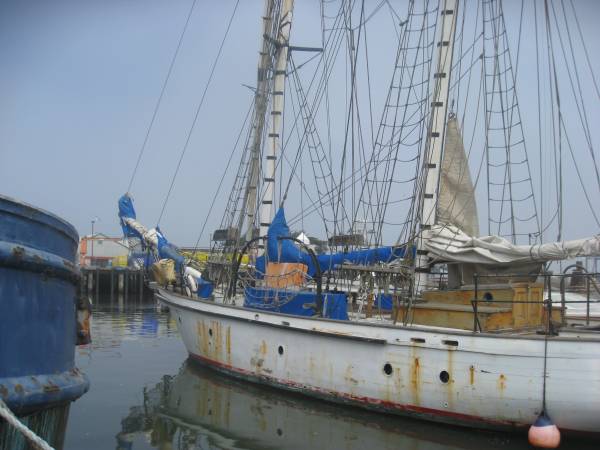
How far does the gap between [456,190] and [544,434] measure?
643 centimetres

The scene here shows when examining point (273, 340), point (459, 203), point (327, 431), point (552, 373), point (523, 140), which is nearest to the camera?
point (552, 373)

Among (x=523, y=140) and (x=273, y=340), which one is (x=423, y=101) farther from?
(x=273, y=340)


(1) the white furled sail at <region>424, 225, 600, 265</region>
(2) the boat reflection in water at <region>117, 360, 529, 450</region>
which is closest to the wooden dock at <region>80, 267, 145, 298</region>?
(2) the boat reflection in water at <region>117, 360, 529, 450</region>

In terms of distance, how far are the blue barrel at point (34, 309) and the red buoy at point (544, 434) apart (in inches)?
271

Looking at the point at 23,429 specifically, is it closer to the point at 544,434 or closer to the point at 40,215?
the point at 40,215

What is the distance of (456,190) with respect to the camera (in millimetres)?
14383

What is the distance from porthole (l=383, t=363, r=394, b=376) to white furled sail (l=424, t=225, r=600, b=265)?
2.86m

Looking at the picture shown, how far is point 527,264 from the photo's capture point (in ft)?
40.4

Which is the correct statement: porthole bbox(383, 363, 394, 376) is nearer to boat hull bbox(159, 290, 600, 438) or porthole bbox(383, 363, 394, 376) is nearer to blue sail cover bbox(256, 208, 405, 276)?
boat hull bbox(159, 290, 600, 438)

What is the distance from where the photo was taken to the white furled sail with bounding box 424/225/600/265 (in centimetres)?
1118

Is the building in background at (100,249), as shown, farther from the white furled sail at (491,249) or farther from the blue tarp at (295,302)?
the white furled sail at (491,249)

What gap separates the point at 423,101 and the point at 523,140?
2.70 meters

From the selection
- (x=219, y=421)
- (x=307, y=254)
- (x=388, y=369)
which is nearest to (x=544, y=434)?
(x=388, y=369)

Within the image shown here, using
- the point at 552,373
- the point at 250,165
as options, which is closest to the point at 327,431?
the point at 552,373
